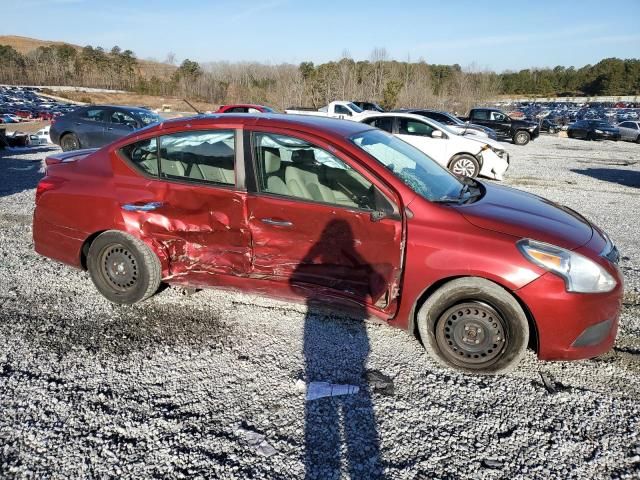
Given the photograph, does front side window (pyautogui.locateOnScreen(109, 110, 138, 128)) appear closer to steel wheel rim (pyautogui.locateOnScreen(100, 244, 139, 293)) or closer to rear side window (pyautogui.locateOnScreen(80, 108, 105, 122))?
rear side window (pyautogui.locateOnScreen(80, 108, 105, 122))

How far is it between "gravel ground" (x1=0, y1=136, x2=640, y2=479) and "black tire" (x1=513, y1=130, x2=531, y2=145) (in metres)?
21.5

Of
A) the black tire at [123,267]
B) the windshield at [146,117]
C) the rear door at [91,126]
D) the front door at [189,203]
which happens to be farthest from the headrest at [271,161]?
the rear door at [91,126]

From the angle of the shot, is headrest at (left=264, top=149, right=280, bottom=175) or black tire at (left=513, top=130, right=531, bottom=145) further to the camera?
black tire at (left=513, top=130, right=531, bottom=145)

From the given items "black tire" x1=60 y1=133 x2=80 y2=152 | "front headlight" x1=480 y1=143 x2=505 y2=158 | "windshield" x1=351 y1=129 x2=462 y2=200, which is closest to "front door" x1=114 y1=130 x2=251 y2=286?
"windshield" x1=351 y1=129 x2=462 y2=200

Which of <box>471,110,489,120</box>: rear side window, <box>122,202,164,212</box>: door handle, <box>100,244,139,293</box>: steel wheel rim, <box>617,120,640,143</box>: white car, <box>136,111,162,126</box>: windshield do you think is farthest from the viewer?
<box>617,120,640,143</box>: white car

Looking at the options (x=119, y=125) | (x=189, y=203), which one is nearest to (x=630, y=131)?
(x=119, y=125)

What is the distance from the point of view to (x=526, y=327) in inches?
118

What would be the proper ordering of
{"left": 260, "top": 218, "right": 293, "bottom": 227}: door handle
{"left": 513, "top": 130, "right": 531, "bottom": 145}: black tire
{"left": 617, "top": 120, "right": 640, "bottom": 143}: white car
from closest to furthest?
{"left": 260, "top": 218, "right": 293, "bottom": 227}: door handle < {"left": 513, "top": 130, "right": 531, "bottom": 145}: black tire < {"left": 617, "top": 120, "right": 640, "bottom": 143}: white car

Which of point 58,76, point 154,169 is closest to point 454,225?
point 154,169

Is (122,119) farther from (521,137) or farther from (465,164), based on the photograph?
(521,137)

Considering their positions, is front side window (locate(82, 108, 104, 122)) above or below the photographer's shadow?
above

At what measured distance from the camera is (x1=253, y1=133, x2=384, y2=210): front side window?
3299 millimetres

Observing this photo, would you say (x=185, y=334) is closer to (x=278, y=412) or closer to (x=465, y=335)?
(x=278, y=412)

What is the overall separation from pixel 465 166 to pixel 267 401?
10.1 m
